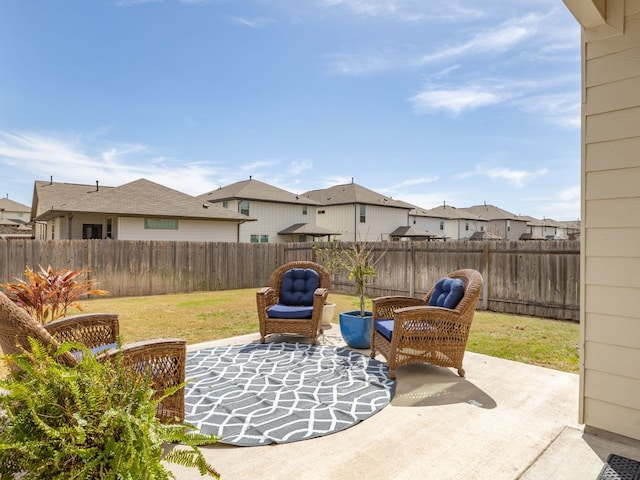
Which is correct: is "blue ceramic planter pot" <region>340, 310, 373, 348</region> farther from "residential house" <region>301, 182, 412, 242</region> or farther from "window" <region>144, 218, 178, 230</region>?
"residential house" <region>301, 182, 412, 242</region>

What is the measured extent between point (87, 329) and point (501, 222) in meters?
41.0

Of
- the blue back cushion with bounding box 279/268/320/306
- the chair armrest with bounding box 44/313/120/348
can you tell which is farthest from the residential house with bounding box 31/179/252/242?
the chair armrest with bounding box 44/313/120/348

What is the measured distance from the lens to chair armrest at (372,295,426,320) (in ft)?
14.7

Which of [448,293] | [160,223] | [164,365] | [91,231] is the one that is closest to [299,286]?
[448,293]

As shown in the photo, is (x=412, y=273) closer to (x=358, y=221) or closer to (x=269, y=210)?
(x=269, y=210)

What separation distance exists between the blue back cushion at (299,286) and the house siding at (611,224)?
375 cm

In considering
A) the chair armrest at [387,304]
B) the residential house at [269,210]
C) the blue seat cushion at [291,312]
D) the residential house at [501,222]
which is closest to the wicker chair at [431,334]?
the chair armrest at [387,304]

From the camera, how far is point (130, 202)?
15.5 m

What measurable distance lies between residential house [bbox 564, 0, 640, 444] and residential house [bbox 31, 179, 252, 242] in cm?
1546

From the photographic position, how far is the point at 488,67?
8.14 metres

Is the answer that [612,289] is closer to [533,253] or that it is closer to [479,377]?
[479,377]

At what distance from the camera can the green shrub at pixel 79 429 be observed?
1186 millimetres

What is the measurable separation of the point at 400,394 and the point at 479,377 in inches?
39.2

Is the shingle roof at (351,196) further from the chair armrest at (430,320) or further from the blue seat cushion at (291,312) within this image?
the chair armrest at (430,320)
